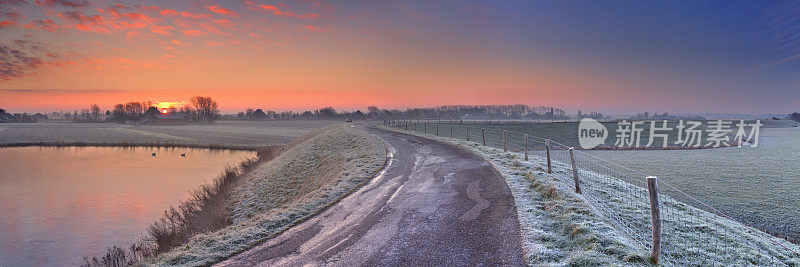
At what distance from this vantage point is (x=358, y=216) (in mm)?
9031

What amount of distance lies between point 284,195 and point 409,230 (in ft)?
39.4

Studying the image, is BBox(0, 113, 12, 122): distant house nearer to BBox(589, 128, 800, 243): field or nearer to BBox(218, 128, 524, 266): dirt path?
BBox(218, 128, 524, 266): dirt path

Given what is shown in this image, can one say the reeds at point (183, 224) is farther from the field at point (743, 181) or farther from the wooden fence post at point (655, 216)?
the field at point (743, 181)

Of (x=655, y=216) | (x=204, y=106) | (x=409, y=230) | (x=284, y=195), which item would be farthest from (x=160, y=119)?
(x=655, y=216)

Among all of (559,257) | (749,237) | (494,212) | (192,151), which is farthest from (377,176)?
(192,151)

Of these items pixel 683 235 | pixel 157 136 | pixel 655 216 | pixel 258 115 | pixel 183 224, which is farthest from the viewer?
pixel 258 115

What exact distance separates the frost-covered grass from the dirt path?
1.96ft

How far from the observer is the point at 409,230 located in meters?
7.77

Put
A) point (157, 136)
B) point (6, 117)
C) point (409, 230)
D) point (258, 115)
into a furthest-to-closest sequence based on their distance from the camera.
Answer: point (258, 115), point (6, 117), point (157, 136), point (409, 230)

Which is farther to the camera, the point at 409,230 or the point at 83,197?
the point at 83,197

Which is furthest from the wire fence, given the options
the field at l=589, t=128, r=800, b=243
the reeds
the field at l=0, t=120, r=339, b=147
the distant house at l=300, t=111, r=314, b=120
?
the distant house at l=300, t=111, r=314, b=120

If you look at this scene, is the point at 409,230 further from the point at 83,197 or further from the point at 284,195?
the point at 83,197

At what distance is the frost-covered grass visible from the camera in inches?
297

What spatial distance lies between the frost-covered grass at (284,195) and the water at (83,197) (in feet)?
16.3
